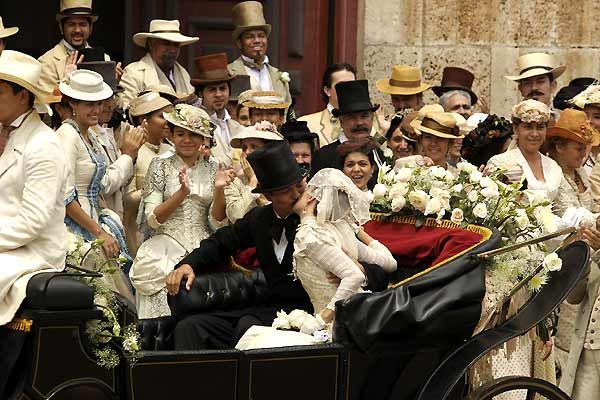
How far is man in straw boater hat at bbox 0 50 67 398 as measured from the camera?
7.47m

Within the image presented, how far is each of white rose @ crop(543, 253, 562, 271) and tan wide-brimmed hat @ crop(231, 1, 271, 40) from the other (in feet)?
14.9

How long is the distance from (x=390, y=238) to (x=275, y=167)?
778mm

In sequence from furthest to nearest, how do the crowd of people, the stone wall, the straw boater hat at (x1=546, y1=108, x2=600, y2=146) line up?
the stone wall, the straw boater hat at (x1=546, y1=108, x2=600, y2=146), the crowd of people

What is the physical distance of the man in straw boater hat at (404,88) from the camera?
40.4ft

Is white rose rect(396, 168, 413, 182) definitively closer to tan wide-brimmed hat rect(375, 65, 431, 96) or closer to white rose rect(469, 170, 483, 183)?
white rose rect(469, 170, 483, 183)

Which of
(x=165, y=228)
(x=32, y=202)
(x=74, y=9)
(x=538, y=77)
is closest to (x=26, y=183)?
(x=32, y=202)

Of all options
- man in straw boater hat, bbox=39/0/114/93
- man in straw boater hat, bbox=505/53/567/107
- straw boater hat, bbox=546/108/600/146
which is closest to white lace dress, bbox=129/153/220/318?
man in straw boater hat, bbox=39/0/114/93

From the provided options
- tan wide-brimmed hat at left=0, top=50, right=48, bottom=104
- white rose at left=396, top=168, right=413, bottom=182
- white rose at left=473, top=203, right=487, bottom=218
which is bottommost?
white rose at left=473, top=203, right=487, bottom=218

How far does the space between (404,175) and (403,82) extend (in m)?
3.74

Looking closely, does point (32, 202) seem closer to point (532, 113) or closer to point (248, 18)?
point (532, 113)

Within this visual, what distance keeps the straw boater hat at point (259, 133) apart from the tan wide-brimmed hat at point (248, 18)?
2002 mm

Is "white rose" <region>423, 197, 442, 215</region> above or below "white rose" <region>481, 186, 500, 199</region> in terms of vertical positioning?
below

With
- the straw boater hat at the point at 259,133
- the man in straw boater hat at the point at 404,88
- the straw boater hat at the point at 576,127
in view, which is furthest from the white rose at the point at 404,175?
the man in straw boater hat at the point at 404,88

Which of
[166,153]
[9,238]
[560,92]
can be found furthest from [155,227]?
[560,92]
